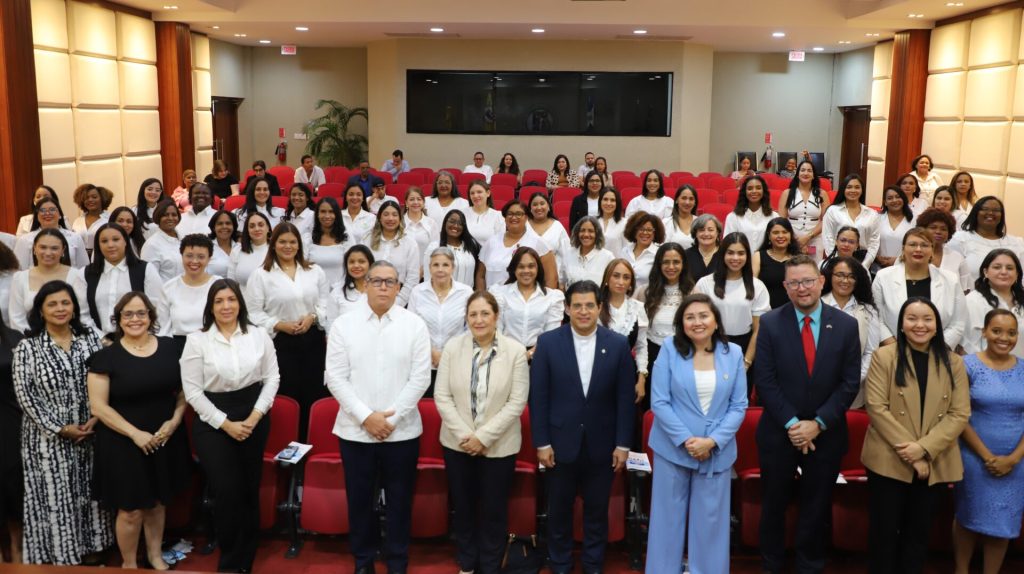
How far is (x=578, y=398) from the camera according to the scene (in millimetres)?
4039

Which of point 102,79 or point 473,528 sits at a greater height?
point 102,79

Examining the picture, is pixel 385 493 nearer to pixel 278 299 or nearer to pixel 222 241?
pixel 278 299

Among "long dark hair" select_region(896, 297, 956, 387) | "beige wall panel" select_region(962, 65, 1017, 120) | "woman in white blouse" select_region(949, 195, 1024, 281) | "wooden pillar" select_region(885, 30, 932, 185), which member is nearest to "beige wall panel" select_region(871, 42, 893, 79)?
"wooden pillar" select_region(885, 30, 932, 185)

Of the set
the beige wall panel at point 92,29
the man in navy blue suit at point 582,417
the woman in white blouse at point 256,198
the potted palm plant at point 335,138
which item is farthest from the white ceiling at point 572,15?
the man in navy blue suit at point 582,417

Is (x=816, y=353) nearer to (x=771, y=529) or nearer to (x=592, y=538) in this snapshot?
(x=771, y=529)

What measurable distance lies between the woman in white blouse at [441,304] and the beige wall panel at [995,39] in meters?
9.09

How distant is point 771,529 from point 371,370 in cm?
210

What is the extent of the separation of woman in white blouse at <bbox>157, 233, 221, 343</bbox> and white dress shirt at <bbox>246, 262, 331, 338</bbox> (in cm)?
33

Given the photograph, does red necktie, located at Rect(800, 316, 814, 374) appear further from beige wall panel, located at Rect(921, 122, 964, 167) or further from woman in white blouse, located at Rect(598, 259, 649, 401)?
beige wall panel, located at Rect(921, 122, 964, 167)

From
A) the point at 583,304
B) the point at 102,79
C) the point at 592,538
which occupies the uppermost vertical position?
the point at 102,79

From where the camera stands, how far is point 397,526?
13.4 ft

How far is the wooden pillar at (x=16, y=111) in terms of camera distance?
8.55 meters

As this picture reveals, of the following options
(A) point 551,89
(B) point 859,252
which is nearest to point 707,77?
(A) point 551,89

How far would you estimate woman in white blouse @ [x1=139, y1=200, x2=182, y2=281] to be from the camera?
623cm
